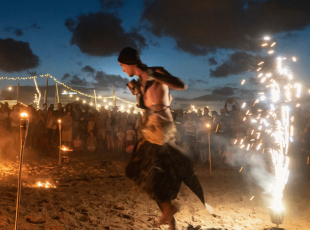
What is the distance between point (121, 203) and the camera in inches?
172

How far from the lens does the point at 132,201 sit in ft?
15.0

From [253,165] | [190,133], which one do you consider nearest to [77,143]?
[190,133]

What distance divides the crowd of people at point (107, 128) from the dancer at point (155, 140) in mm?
6097

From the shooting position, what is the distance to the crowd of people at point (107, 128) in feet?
31.0

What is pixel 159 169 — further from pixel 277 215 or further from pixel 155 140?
pixel 277 215

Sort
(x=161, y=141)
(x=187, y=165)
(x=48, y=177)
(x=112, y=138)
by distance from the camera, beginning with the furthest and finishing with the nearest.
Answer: (x=112, y=138) → (x=48, y=177) → (x=187, y=165) → (x=161, y=141)

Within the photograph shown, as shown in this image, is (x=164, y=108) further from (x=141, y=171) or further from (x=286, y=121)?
(x=286, y=121)

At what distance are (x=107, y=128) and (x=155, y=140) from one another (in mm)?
8601

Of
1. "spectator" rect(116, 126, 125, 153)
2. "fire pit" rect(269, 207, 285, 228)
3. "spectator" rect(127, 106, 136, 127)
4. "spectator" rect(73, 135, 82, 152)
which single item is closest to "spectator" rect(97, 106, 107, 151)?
"spectator" rect(116, 126, 125, 153)

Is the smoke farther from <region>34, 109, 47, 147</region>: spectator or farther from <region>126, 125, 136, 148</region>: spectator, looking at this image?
<region>34, 109, 47, 147</region>: spectator

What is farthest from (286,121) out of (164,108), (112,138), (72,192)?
(112,138)

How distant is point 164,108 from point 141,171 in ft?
2.39

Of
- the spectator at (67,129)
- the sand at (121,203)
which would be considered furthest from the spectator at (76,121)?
the sand at (121,203)

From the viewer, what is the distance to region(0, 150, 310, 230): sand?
3389 millimetres
